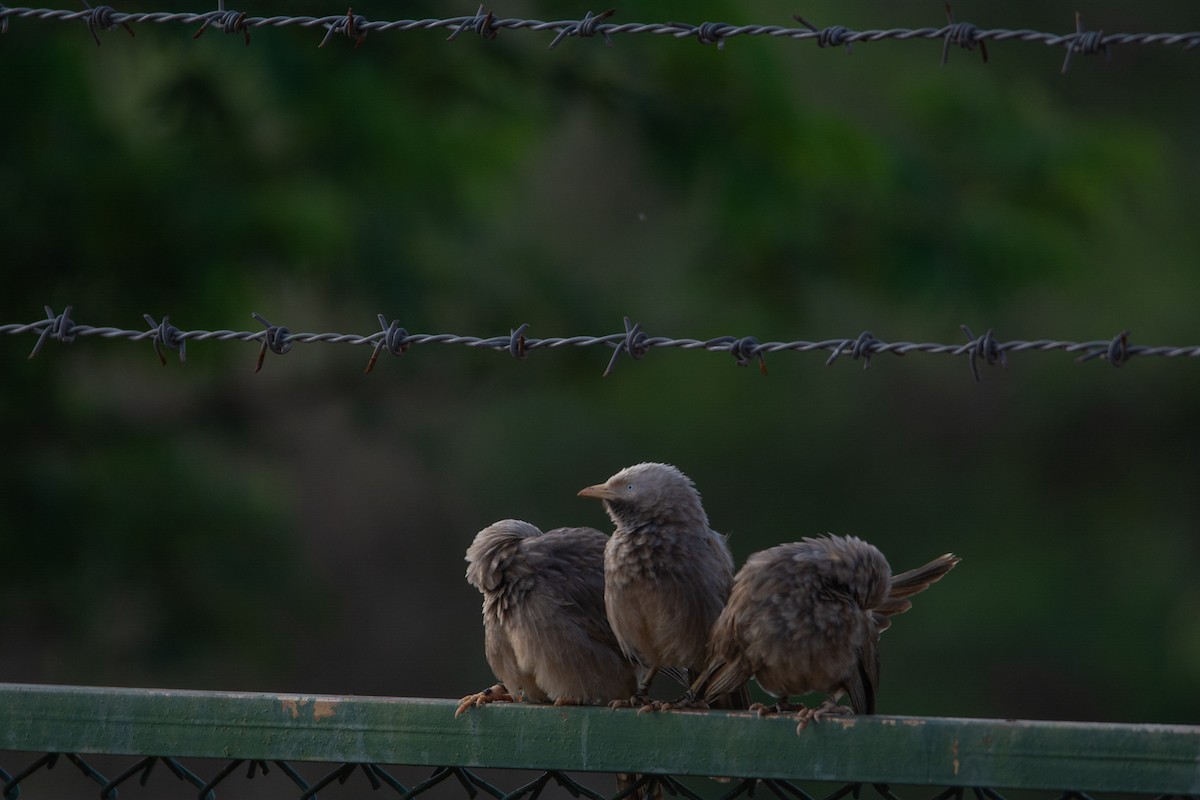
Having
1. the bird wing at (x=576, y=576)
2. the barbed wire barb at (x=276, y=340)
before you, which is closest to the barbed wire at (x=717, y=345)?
the barbed wire barb at (x=276, y=340)

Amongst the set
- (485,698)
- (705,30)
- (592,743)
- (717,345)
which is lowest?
(592,743)

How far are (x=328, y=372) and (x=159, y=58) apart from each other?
2.46 metres

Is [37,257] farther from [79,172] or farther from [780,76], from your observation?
[780,76]

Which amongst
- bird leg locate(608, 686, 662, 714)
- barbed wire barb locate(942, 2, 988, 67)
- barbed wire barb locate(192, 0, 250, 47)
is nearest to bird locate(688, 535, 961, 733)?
bird leg locate(608, 686, 662, 714)

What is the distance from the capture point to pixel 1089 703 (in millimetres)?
14531

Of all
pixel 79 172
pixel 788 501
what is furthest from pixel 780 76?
pixel 788 501

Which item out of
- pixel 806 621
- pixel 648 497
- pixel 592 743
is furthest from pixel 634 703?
pixel 648 497

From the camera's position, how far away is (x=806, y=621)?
10.8 ft

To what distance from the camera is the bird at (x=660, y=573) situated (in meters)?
3.50

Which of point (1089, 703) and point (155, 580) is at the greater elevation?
point (155, 580)

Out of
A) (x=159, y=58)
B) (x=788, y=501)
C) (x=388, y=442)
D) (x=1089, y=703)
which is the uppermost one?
(x=159, y=58)

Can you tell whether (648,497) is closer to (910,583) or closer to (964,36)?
(910,583)

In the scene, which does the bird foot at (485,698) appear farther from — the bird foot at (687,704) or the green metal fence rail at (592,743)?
the bird foot at (687,704)

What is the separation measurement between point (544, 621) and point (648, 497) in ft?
1.41
